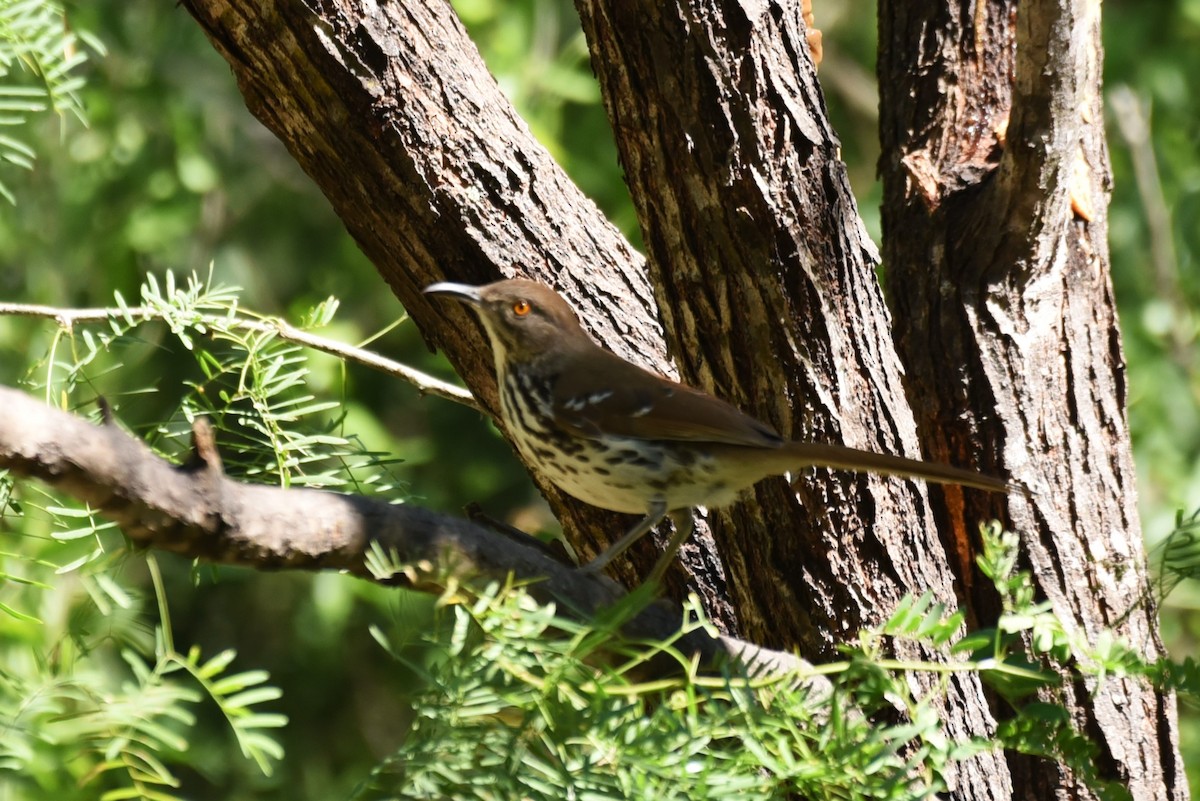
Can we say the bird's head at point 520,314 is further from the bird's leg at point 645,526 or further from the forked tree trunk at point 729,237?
the bird's leg at point 645,526

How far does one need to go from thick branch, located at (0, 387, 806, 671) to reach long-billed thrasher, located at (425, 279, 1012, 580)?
0.56 m

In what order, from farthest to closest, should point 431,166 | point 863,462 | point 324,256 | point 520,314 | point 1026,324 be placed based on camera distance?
point 324,256
point 1026,324
point 520,314
point 431,166
point 863,462

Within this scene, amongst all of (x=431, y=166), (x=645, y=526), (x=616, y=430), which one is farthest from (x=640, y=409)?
(x=431, y=166)

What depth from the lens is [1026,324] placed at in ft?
9.94

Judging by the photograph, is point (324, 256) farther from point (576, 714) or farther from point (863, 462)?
point (576, 714)

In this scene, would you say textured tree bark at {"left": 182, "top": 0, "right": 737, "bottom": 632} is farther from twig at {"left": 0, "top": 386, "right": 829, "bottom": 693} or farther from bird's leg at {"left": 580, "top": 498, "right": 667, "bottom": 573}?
twig at {"left": 0, "top": 386, "right": 829, "bottom": 693}

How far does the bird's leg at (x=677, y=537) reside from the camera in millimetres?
2828

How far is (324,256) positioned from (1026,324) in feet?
14.5

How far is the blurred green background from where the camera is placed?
18.1 feet

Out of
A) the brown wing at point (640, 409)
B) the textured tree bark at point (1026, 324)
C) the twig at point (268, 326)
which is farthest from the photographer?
the textured tree bark at point (1026, 324)

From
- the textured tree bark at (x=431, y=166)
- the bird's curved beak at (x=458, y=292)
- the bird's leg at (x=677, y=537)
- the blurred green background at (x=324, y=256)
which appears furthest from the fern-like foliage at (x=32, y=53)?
the blurred green background at (x=324, y=256)

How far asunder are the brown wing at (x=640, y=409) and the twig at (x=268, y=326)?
430mm

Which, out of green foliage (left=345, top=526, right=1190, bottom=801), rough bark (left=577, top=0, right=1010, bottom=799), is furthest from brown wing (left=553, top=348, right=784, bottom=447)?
green foliage (left=345, top=526, right=1190, bottom=801)

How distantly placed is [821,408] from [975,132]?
3.10 ft
